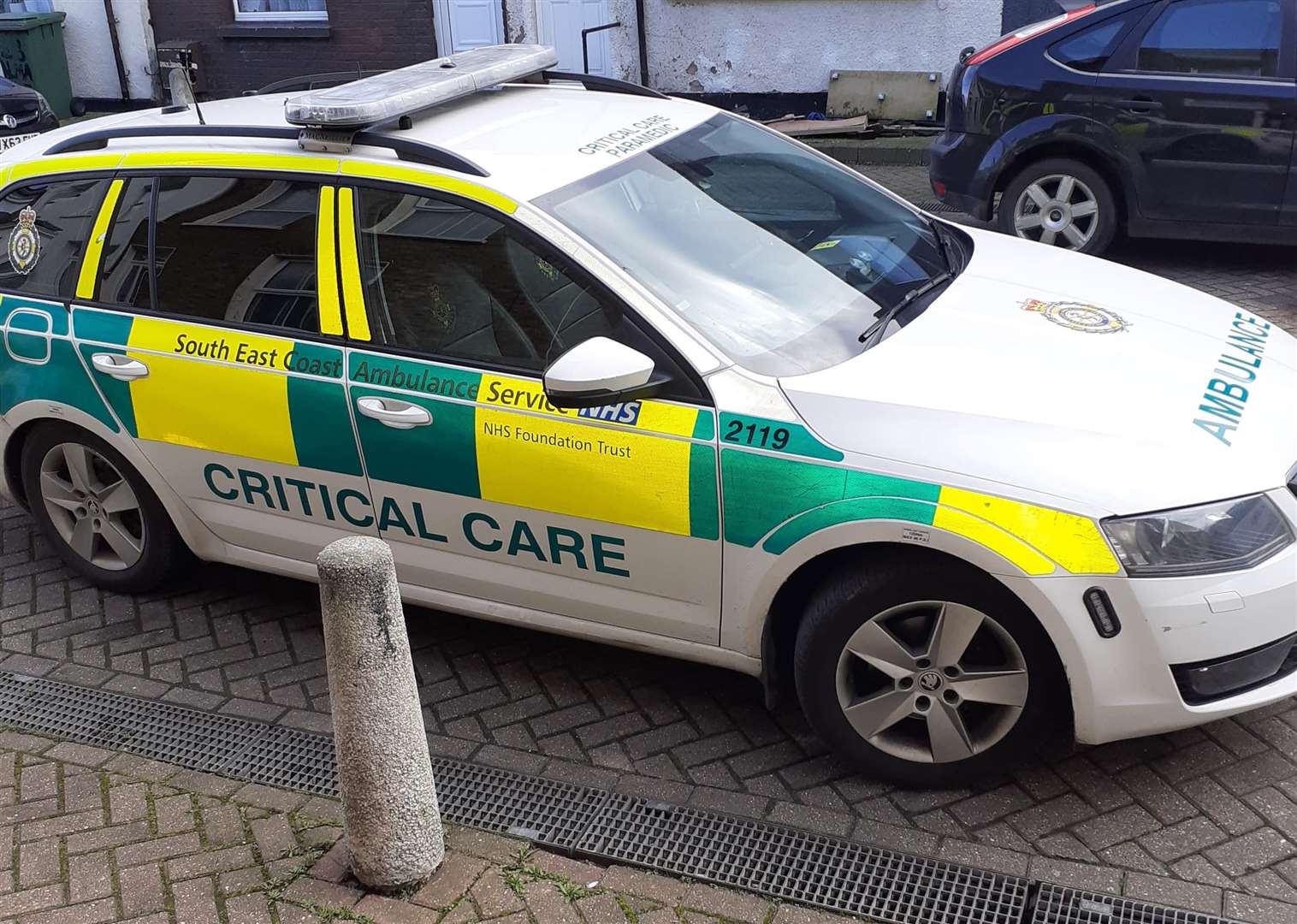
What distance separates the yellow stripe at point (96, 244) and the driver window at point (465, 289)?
102 cm

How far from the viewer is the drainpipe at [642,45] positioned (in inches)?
502

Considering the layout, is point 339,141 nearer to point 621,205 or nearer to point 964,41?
point 621,205

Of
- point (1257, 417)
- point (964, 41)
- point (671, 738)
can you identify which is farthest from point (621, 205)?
point (964, 41)

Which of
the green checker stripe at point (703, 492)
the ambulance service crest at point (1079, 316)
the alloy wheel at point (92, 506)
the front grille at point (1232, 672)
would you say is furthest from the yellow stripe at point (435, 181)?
the front grille at point (1232, 672)

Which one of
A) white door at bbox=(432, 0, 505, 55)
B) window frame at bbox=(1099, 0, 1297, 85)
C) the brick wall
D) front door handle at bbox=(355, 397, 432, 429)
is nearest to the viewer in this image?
front door handle at bbox=(355, 397, 432, 429)

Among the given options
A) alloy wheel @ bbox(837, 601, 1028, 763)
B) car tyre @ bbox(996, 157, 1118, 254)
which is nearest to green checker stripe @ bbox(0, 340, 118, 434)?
alloy wheel @ bbox(837, 601, 1028, 763)

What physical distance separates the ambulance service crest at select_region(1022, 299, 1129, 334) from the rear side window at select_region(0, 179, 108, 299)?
3.07 meters

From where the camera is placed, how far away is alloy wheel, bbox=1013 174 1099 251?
302 inches

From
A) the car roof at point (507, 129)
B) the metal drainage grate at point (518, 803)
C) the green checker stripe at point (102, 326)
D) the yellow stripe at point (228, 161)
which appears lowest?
the metal drainage grate at point (518, 803)

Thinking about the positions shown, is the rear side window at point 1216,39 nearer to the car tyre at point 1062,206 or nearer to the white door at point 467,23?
the car tyre at point 1062,206

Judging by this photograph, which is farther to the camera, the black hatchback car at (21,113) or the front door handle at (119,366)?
the black hatchback car at (21,113)

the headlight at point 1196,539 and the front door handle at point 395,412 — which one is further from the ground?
the front door handle at point 395,412

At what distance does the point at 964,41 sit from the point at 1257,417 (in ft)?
30.4

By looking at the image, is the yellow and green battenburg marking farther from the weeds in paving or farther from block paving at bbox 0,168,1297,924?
the weeds in paving
